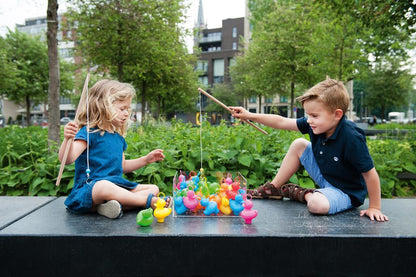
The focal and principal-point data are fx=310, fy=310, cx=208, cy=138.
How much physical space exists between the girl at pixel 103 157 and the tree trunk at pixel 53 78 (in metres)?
3.06

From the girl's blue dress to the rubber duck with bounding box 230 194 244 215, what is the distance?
77cm

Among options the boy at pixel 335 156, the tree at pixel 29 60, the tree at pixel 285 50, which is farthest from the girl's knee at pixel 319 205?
the tree at pixel 29 60

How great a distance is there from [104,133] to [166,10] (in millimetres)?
8655

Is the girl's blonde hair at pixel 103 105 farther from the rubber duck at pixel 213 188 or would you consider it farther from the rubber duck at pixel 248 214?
the rubber duck at pixel 248 214

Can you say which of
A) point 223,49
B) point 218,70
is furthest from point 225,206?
point 223,49

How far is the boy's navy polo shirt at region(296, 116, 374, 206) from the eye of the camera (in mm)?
2041

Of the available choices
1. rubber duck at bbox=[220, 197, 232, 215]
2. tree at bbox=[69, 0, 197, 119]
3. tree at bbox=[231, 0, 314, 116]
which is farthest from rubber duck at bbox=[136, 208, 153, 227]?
→ tree at bbox=[231, 0, 314, 116]

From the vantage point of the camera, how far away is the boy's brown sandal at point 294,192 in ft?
7.87

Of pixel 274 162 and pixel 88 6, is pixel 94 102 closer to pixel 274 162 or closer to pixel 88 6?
pixel 274 162

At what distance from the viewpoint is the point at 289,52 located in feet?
46.7

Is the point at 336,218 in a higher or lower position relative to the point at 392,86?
lower

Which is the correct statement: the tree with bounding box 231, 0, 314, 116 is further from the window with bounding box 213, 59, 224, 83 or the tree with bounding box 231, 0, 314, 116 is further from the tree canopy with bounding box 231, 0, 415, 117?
the window with bounding box 213, 59, 224, 83
